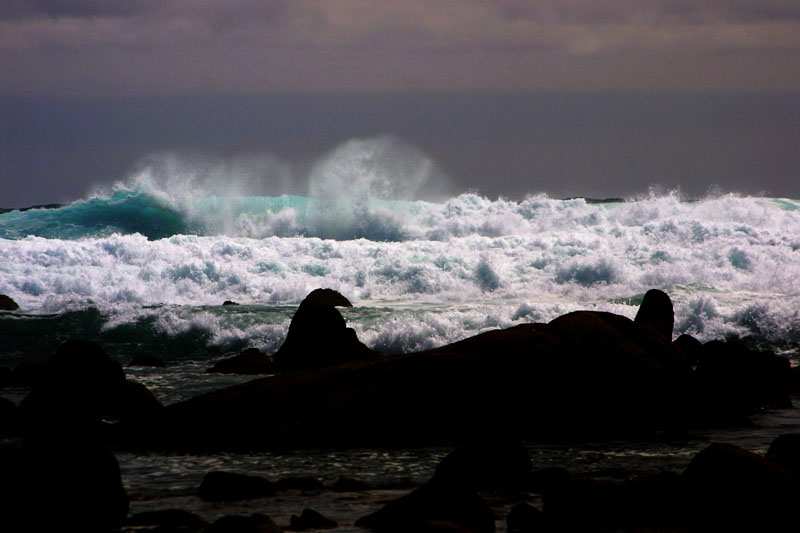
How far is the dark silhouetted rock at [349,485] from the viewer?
8.48 meters

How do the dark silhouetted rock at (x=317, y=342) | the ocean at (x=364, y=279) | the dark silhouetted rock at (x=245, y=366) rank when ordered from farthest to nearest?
the dark silhouetted rock at (x=245, y=366) < the dark silhouetted rock at (x=317, y=342) < the ocean at (x=364, y=279)

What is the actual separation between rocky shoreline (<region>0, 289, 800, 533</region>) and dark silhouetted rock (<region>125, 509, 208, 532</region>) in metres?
0.02

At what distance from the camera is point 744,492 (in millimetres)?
7383

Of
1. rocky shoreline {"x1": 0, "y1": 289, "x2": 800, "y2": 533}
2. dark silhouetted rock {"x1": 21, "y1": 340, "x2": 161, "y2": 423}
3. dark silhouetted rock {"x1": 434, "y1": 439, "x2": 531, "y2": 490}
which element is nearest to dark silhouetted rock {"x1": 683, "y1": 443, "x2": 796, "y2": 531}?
rocky shoreline {"x1": 0, "y1": 289, "x2": 800, "y2": 533}

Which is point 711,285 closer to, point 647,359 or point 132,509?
point 647,359

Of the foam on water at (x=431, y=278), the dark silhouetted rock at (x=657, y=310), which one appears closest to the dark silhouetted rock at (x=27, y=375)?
the foam on water at (x=431, y=278)

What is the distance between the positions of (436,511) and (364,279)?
2317 centimetres

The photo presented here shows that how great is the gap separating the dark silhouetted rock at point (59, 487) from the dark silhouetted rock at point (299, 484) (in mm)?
1557

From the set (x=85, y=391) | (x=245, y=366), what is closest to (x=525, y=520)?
(x=85, y=391)

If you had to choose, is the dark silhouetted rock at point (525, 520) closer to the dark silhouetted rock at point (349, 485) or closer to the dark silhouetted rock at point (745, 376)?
the dark silhouetted rock at point (349, 485)

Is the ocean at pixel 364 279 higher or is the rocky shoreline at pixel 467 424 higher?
the ocean at pixel 364 279

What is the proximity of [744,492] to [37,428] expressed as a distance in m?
7.23

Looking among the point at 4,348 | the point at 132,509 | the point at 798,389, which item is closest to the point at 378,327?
the point at 4,348

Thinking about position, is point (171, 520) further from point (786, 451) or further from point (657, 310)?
point (657, 310)
